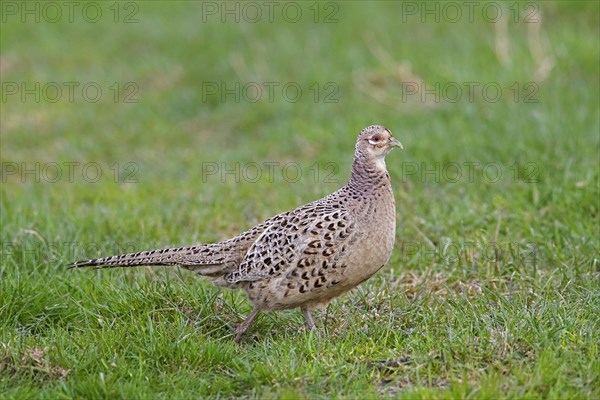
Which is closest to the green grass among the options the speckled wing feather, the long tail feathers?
the long tail feathers

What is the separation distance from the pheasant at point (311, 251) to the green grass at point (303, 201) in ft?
0.77

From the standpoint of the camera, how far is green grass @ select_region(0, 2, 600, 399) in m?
5.00

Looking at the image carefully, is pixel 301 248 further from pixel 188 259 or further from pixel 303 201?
pixel 303 201

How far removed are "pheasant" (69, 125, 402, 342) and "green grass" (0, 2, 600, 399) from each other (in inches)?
9.2

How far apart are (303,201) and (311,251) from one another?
282cm

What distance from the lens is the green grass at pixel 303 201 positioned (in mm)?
5004

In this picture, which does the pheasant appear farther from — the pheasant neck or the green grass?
the green grass

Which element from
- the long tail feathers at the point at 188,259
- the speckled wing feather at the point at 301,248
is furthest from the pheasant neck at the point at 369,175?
the long tail feathers at the point at 188,259

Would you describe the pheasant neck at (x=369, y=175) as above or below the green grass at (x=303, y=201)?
above

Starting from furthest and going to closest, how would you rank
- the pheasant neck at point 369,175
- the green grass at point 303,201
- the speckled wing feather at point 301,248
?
the pheasant neck at point 369,175 → the speckled wing feather at point 301,248 → the green grass at point 303,201

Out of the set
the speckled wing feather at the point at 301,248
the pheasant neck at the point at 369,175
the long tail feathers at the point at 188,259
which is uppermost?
the pheasant neck at the point at 369,175

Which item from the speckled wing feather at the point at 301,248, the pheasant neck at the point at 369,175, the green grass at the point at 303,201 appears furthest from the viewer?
the pheasant neck at the point at 369,175

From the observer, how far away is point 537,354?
4.89 metres

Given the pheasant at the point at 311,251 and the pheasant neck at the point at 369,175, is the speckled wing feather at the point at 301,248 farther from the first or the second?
the pheasant neck at the point at 369,175
